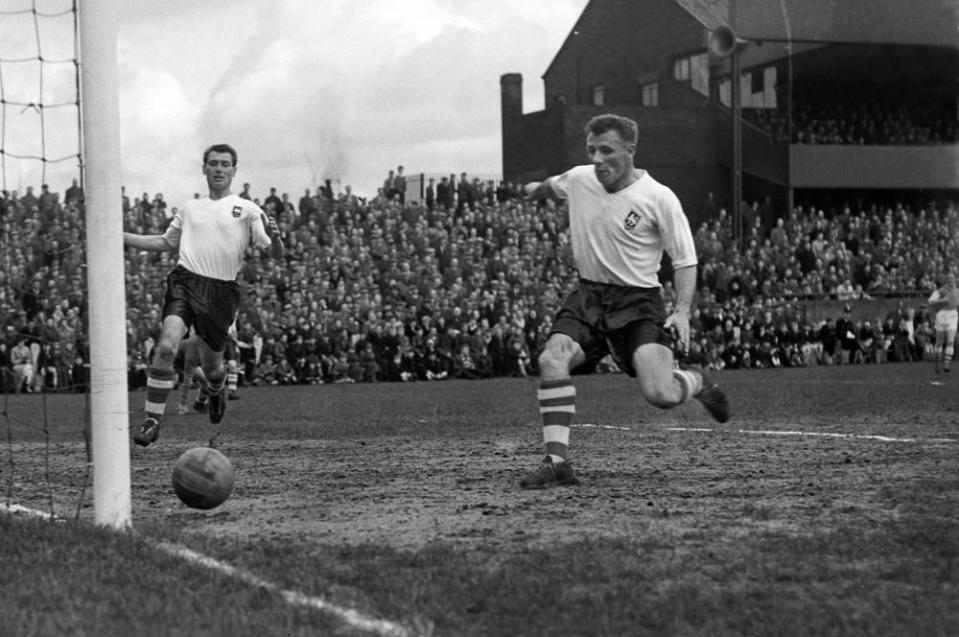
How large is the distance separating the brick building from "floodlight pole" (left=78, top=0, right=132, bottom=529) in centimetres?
3970

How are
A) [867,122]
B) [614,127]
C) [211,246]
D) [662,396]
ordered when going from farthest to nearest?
[867,122], [211,246], [614,127], [662,396]

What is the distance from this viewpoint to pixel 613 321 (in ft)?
24.7

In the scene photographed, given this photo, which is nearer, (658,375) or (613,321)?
(658,375)

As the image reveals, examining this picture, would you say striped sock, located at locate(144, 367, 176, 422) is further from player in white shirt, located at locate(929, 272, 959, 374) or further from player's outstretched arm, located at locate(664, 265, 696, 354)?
player in white shirt, located at locate(929, 272, 959, 374)

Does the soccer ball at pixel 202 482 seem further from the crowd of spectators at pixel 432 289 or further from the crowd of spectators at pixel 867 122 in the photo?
the crowd of spectators at pixel 867 122

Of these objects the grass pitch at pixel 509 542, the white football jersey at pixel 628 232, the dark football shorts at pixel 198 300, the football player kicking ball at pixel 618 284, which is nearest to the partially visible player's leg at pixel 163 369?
the dark football shorts at pixel 198 300

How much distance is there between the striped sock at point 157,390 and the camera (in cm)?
994

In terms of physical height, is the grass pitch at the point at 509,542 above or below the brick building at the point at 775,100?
below

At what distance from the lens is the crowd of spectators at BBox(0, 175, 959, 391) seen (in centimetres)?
2488

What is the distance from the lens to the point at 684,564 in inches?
187

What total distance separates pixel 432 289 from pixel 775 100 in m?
22.1

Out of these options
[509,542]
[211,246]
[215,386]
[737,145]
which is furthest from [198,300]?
[737,145]

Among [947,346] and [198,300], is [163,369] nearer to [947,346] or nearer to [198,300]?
[198,300]

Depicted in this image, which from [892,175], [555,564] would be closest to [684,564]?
[555,564]
